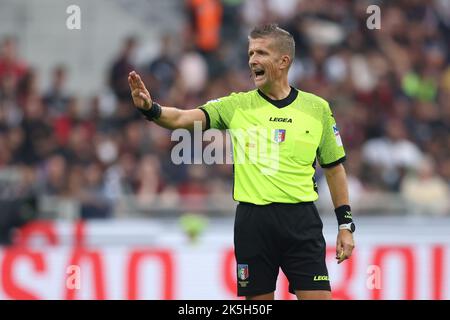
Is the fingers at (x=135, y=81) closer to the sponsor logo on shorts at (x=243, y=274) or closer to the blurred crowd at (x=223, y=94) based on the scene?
the sponsor logo on shorts at (x=243, y=274)

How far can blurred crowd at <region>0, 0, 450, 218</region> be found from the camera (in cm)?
1422

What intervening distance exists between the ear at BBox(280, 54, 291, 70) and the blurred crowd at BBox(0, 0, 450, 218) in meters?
6.24

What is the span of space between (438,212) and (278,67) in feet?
22.9

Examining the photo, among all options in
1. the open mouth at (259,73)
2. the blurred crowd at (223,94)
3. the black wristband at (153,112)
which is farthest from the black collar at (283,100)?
the blurred crowd at (223,94)

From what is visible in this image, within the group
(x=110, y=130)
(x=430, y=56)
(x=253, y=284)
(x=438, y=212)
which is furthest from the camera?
(x=430, y=56)

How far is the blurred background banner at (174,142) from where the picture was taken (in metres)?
11.7

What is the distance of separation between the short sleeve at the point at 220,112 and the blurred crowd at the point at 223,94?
606cm

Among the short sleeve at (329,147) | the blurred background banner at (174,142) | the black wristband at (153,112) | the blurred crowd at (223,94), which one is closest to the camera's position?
the black wristband at (153,112)

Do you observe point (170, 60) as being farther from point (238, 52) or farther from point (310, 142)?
point (310, 142)

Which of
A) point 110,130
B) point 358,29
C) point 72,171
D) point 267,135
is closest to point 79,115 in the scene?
point 110,130

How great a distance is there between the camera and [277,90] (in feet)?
23.7

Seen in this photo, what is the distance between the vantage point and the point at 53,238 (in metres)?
12.7

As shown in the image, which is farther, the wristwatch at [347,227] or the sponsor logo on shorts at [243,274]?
the wristwatch at [347,227]

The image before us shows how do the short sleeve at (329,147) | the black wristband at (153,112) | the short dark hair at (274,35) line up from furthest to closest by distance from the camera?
the short sleeve at (329,147), the short dark hair at (274,35), the black wristband at (153,112)
